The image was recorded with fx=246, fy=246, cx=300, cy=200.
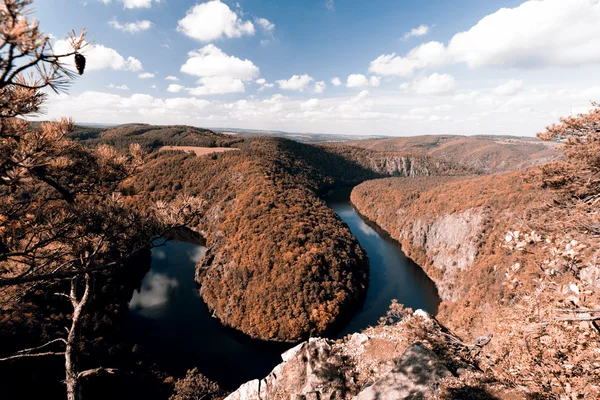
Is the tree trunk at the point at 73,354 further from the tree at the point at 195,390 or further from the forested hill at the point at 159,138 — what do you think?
the forested hill at the point at 159,138

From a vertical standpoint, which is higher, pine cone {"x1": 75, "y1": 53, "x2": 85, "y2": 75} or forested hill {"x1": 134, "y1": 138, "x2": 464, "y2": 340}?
pine cone {"x1": 75, "y1": 53, "x2": 85, "y2": 75}

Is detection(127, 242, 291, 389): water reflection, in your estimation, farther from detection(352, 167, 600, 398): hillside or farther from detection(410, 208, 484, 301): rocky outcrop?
detection(410, 208, 484, 301): rocky outcrop

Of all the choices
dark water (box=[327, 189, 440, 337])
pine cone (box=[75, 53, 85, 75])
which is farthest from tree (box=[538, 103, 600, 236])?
dark water (box=[327, 189, 440, 337])

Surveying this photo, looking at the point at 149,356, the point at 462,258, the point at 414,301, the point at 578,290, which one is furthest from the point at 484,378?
the point at 462,258

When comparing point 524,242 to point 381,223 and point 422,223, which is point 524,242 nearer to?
point 422,223

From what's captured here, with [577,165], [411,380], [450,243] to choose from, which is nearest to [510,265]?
[411,380]

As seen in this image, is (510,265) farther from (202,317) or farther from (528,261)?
(202,317)
